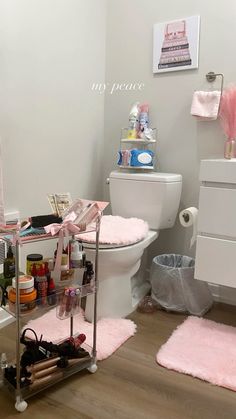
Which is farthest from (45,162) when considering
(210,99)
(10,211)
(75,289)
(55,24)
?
(210,99)

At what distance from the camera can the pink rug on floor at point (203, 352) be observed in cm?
129

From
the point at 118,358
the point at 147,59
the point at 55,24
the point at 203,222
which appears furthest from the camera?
the point at 147,59

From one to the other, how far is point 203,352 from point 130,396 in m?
0.41

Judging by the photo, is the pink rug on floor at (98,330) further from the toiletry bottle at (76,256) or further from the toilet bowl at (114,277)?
the toiletry bottle at (76,256)

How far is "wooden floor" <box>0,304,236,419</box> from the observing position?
1.09m

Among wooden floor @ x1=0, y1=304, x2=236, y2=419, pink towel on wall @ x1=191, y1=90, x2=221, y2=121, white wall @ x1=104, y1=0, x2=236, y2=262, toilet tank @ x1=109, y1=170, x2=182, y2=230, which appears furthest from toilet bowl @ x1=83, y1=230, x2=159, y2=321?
pink towel on wall @ x1=191, y1=90, x2=221, y2=121

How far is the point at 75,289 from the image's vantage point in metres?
1.17

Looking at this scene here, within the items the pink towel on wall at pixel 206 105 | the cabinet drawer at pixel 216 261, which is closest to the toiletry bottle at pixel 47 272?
the cabinet drawer at pixel 216 261

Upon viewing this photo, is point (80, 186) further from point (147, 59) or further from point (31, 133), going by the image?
point (147, 59)

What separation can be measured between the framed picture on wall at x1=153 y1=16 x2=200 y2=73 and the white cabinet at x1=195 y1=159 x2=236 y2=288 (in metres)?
0.72

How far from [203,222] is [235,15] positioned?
1.10 metres

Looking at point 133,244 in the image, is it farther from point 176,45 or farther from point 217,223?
point 176,45

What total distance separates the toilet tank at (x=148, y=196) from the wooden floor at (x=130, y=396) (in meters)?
0.73

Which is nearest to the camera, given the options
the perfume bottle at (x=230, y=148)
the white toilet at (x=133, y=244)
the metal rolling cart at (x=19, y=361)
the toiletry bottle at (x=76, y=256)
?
the metal rolling cart at (x=19, y=361)
